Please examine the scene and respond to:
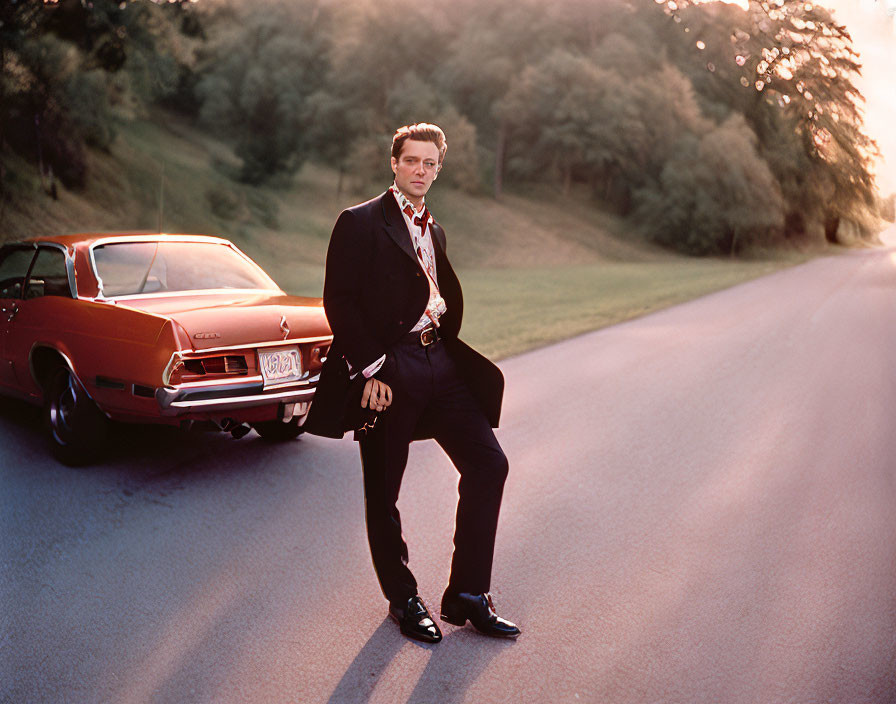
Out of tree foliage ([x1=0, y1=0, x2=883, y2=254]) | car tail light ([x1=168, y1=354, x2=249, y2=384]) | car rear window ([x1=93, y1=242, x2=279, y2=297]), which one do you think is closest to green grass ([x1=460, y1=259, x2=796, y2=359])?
car rear window ([x1=93, y1=242, x2=279, y2=297])

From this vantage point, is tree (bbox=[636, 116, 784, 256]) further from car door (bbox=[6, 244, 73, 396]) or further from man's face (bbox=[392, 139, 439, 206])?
man's face (bbox=[392, 139, 439, 206])

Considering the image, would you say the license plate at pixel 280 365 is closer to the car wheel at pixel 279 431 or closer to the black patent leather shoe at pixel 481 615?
the car wheel at pixel 279 431

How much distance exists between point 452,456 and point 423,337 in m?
0.50

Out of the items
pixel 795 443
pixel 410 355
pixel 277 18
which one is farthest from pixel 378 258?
pixel 277 18

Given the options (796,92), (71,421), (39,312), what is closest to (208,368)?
(71,421)

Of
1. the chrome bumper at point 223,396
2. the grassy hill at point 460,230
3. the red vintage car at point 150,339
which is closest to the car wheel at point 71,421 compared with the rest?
the red vintage car at point 150,339

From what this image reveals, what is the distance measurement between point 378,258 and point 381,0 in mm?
55240

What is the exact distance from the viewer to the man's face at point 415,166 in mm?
3414

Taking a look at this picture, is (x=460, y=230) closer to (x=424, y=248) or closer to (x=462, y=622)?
(x=424, y=248)

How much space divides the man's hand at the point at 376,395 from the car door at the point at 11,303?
4.09m

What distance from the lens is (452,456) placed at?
11.8ft

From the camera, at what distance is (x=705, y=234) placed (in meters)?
51.5

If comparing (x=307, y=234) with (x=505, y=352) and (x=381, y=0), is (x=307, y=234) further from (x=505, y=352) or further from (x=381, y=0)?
(x=505, y=352)

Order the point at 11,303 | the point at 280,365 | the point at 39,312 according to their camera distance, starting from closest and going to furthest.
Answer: the point at 280,365 < the point at 39,312 < the point at 11,303
